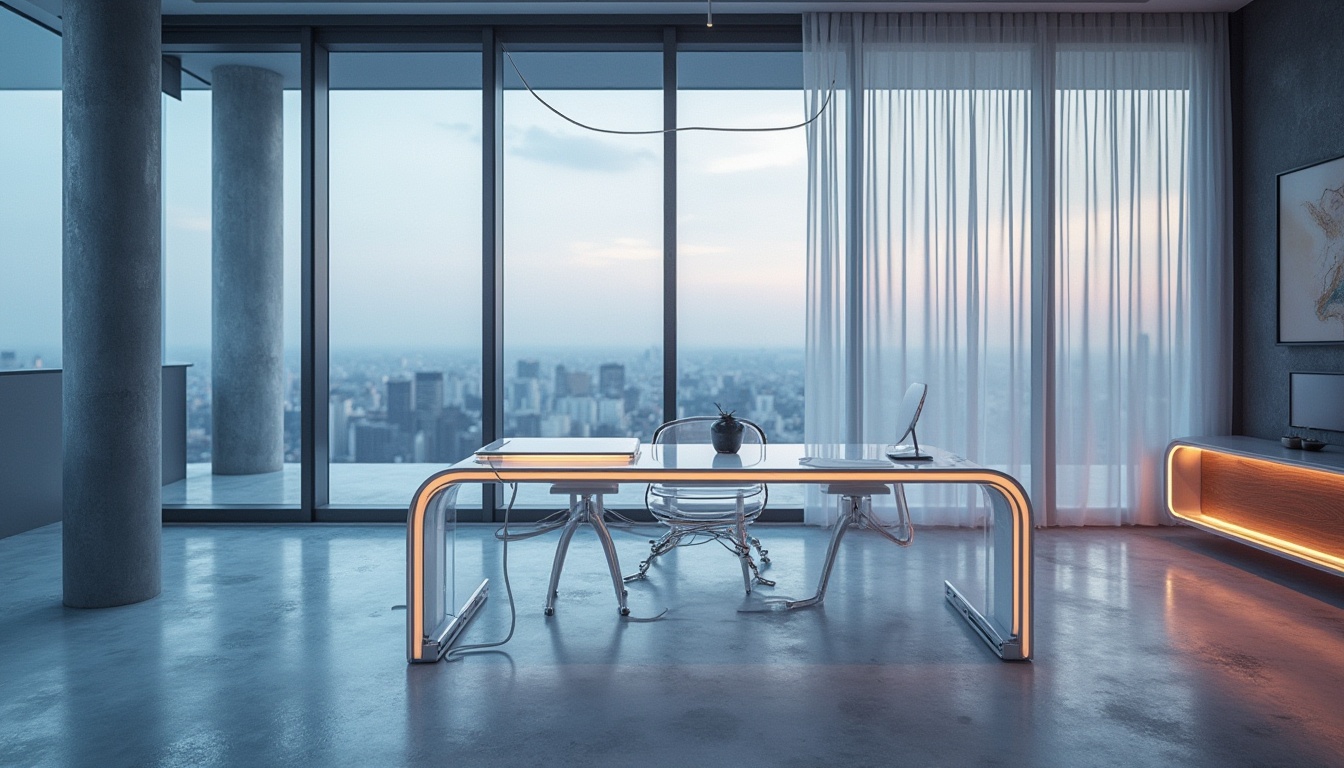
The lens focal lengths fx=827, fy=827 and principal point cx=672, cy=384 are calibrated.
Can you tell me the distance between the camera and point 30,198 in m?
5.52

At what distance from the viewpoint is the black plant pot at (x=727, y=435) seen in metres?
3.21

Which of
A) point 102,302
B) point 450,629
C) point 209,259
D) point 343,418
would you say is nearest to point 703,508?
point 450,629

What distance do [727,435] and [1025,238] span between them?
2957 mm

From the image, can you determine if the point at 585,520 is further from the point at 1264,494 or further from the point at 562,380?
the point at 1264,494

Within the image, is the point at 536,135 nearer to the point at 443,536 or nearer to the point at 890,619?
the point at 443,536

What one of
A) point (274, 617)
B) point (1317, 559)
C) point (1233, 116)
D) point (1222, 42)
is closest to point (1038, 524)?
point (1317, 559)

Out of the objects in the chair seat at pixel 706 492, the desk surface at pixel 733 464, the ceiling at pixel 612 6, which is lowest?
the chair seat at pixel 706 492

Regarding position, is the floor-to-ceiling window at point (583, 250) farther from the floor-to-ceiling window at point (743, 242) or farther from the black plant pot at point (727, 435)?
the black plant pot at point (727, 435)

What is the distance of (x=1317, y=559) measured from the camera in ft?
12.2

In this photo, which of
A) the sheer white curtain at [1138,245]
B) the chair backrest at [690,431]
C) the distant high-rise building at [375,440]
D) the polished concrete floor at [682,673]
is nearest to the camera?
the polished concrete floor at [682,673]

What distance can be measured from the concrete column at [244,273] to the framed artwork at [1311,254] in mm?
6793

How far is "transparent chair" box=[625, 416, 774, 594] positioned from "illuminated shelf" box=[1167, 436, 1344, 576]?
8.06 feet

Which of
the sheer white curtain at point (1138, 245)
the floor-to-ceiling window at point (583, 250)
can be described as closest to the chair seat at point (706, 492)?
the floor-to-ceiling window at point (583, 250)

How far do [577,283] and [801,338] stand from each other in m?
1.81
